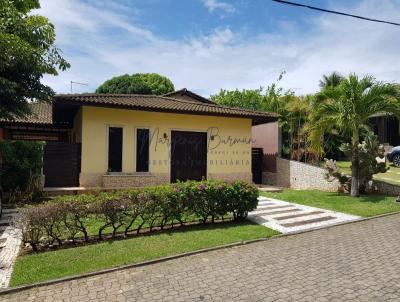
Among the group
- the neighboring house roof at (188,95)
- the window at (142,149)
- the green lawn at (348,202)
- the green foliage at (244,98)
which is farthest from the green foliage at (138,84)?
the green lawn at (348,202)

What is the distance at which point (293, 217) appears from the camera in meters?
9.22

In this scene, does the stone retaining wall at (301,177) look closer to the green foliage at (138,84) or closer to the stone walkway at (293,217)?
the stone walkway at (293,217)

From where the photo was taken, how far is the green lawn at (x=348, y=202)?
995 centimetres

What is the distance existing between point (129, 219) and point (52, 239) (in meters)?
1.58

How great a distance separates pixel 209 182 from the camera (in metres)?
8.27

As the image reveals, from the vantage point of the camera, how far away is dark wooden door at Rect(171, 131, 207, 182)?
46.2 feet

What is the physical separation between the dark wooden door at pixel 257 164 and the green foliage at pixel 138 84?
74.3 ft

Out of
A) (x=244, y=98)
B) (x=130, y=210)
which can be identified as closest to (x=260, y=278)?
(x=130, y=210)

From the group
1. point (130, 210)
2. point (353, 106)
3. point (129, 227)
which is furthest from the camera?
point (353, 106)

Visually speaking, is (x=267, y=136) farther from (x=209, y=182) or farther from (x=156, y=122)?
(x=209, y=182)

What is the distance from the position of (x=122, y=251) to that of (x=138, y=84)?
3357 cm

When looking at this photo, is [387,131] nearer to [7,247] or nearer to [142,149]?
[142,149]

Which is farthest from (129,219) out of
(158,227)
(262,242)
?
(262,242)

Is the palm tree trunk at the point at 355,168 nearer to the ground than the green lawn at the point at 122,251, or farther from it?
farther from it
